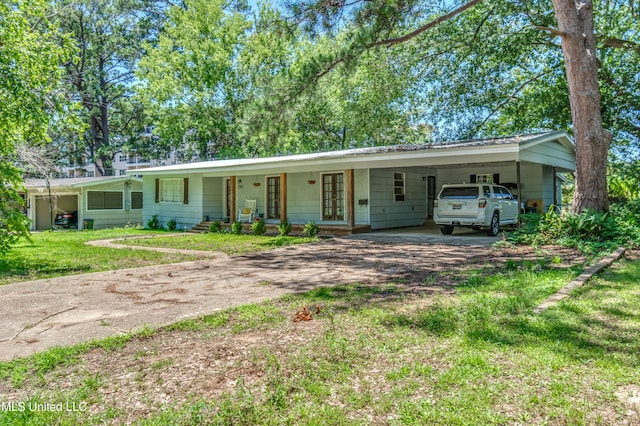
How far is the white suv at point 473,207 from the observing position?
1224cm

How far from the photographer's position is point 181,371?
127 inches

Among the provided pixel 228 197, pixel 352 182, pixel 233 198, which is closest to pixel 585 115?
pixel 352 182

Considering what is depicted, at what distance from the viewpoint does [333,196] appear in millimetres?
16234

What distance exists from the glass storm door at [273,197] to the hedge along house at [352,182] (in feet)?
0.14

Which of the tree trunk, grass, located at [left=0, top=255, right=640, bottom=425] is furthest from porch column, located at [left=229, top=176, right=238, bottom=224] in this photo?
grass, located at [left=0, top=255, right=640, bottom=425]

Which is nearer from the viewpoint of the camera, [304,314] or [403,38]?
[304,314]

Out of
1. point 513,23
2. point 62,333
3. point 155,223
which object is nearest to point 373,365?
point 62,333

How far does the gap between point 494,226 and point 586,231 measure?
3527 mm

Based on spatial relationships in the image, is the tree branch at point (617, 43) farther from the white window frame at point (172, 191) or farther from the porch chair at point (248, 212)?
the white window frame at point (172, 191)

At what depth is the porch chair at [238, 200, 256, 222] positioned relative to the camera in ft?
59.7

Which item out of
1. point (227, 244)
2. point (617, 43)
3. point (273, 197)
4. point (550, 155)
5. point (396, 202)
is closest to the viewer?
point (227, 244)

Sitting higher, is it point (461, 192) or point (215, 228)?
point (461, 192)

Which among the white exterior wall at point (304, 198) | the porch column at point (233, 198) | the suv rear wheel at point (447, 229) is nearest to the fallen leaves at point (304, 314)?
the suv rear wheel at point (447, 229)

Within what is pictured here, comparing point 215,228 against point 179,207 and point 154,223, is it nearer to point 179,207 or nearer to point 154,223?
point 179,207
